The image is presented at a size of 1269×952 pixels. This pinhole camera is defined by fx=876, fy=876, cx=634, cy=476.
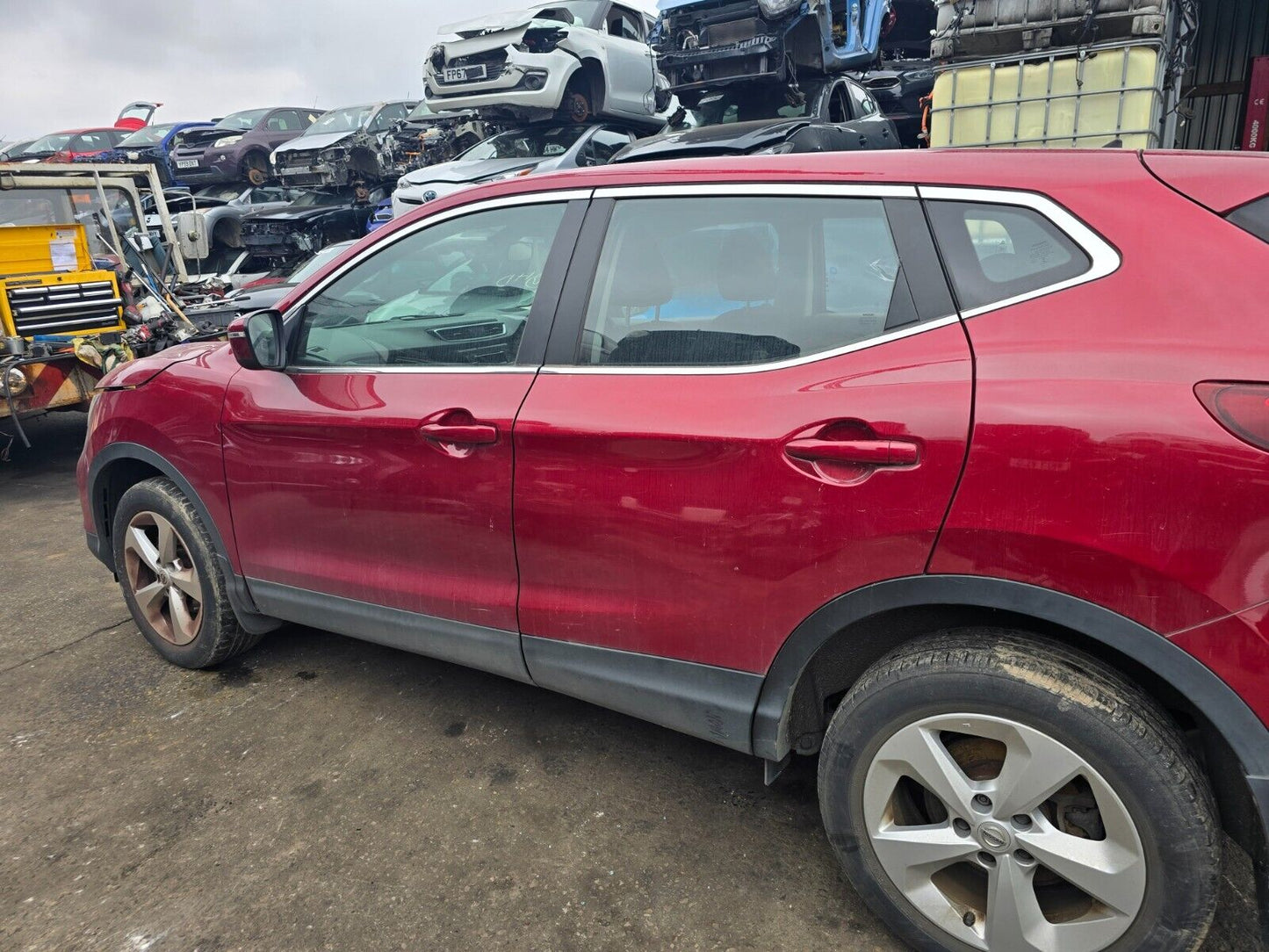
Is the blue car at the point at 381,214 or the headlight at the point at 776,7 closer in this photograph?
the headlight at the point at 776,7

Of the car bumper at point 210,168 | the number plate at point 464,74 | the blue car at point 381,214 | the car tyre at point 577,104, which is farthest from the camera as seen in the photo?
the car bumper at point 210,168

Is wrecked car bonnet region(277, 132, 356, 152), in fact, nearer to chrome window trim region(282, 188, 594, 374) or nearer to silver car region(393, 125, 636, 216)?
silver car region(393, 125, 636, 216)

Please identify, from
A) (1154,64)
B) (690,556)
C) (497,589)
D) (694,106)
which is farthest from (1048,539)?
(694,106)

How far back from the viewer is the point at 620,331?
217cm

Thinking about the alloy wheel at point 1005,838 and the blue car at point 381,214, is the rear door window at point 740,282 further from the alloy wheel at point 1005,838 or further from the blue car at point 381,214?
→ the blue car at point 381,214

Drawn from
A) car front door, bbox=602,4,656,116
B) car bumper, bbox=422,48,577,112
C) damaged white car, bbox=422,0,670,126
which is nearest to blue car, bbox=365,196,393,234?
damaged white car, bbox=422,0,670,126

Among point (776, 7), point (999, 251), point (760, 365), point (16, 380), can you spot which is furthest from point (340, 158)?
point (999, 251)

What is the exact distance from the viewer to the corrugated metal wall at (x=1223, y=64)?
8.85 meters

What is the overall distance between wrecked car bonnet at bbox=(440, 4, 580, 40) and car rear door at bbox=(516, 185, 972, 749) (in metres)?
9.50

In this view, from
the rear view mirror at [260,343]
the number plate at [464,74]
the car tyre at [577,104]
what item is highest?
the number plate at [464,74]

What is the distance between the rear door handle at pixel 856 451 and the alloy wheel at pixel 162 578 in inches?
91.4

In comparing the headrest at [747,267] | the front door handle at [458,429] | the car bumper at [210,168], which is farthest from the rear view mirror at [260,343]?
the car bumper at [210,168]

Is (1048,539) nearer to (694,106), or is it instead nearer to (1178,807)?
(1178,807)

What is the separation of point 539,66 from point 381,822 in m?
9.65
